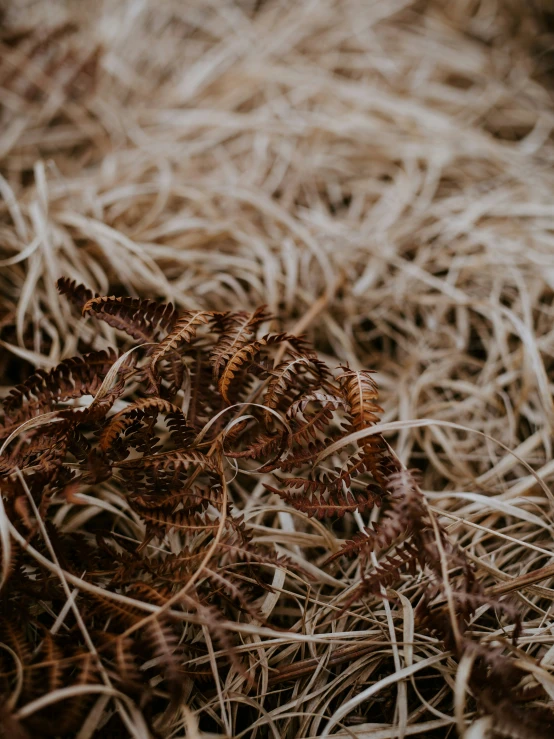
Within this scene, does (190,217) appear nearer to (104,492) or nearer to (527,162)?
(104,492)

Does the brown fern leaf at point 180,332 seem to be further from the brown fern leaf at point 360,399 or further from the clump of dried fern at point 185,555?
the brown fern leaf at point 360,399

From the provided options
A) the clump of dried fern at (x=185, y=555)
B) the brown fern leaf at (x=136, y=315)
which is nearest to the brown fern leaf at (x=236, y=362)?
the clump of dried fern at (x=185, y=555)

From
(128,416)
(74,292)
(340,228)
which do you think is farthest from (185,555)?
(340,228)

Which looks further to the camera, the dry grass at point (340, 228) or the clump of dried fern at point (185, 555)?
the dry grass at point (340, 228)

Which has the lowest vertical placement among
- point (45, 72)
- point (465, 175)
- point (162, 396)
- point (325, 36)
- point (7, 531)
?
point (7, 531)

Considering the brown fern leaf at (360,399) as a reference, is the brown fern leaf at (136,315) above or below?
below

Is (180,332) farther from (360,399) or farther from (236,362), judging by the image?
(360,399)

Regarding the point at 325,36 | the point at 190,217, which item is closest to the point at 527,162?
the point at 325,36
